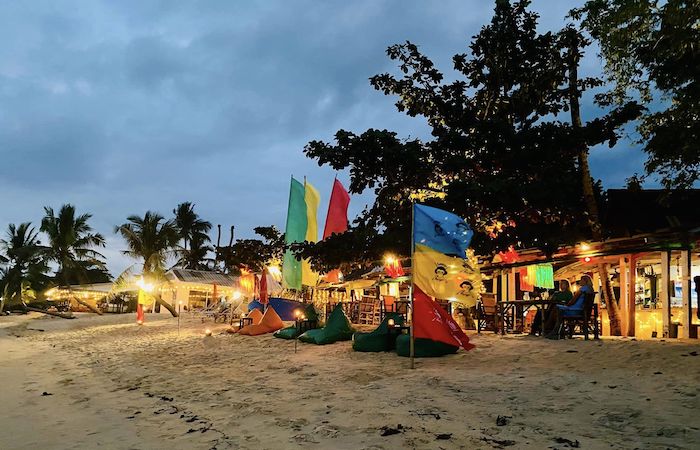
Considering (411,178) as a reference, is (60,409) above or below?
below

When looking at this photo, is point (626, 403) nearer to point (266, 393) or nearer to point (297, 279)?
point (266, 393)

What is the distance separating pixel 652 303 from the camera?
1496 centimetres

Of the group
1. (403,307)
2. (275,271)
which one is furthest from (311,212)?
(275,271)

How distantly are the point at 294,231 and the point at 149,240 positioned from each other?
20.0 metres

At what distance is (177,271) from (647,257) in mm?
31009

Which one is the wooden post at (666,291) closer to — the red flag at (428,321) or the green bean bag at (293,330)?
the red flag at (428,321)

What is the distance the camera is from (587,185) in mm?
12742

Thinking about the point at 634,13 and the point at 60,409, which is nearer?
the point at 60,409

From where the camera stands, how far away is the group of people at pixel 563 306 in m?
9.79

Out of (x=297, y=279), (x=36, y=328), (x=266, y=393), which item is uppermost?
(x=297, y=279)

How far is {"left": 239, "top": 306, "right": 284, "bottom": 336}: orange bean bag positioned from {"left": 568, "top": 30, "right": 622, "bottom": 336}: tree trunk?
374 inches

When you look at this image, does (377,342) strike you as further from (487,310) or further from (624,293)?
(624,293)

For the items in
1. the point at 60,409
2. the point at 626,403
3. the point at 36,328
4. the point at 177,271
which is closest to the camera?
the point at 626,403

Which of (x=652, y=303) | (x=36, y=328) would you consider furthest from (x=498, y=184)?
(x=36, y=328)
